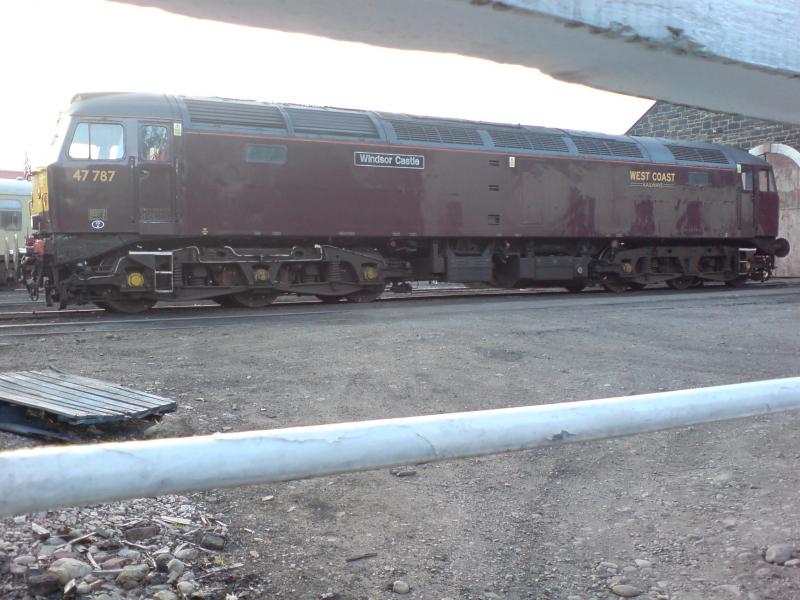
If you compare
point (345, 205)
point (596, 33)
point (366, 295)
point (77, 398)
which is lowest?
point (77, 398)

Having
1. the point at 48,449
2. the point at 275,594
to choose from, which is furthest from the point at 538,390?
the point at 48,449

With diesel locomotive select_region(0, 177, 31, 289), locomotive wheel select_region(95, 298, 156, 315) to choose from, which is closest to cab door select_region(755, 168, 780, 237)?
locomotive wheel select_region(95, 298, 156, 315)

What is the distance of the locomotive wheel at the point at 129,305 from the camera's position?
38.1 feet

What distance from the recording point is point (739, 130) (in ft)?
79.2

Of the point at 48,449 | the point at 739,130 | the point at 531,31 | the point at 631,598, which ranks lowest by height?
the point at 631,598

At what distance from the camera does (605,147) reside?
16.0m

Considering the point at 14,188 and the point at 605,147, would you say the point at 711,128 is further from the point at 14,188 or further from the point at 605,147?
the point at 14,188

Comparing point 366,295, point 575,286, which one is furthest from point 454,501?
point 575,286

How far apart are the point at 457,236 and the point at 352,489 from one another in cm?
1027

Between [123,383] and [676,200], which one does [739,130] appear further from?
[123,383]

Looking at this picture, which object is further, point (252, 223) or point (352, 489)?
point (252, 223)

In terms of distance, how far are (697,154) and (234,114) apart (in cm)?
1165

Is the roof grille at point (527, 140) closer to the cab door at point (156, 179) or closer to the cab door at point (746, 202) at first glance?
the cab door at point (746, 202)

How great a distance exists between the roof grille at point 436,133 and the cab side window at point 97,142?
199 inches
